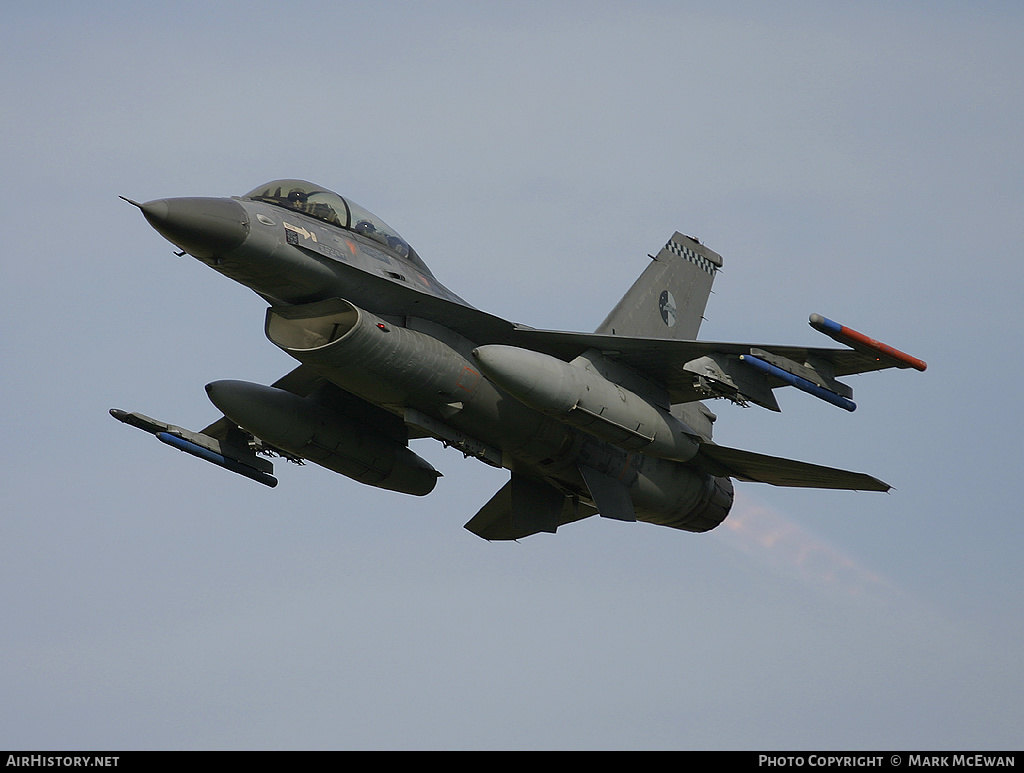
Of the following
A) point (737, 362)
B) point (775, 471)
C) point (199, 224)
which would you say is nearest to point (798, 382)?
point (737, 362)

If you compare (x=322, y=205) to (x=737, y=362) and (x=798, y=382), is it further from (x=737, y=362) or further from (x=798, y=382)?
(x=798, y=382)

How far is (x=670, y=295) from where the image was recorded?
81.7 feet

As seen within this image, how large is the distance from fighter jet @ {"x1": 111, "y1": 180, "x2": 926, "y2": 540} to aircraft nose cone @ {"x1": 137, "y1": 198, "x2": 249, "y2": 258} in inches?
0.9

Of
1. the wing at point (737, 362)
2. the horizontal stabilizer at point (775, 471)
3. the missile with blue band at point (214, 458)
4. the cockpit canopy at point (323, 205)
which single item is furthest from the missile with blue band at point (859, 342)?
the missile with blue band at point (214, 458)

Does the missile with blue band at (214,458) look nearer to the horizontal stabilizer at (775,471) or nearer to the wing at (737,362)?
the wing at (737,362)

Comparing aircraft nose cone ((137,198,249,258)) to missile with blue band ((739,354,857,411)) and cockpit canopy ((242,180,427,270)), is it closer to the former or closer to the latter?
cockpit canopy ((242,180,427,270))

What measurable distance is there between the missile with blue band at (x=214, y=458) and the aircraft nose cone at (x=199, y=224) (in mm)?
5369

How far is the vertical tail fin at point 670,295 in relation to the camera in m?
24.1

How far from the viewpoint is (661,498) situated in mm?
22625

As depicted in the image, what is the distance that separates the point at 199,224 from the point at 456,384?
171 inches

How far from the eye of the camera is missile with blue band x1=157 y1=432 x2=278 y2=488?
22.9 metres

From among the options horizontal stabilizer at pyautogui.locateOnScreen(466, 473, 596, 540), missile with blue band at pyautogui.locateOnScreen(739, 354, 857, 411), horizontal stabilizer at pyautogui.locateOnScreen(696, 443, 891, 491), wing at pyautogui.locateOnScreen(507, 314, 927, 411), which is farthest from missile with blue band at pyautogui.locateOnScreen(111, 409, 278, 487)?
missile with blue band at pyautogui.locateOnScreen(739, 354, 857, 411)
